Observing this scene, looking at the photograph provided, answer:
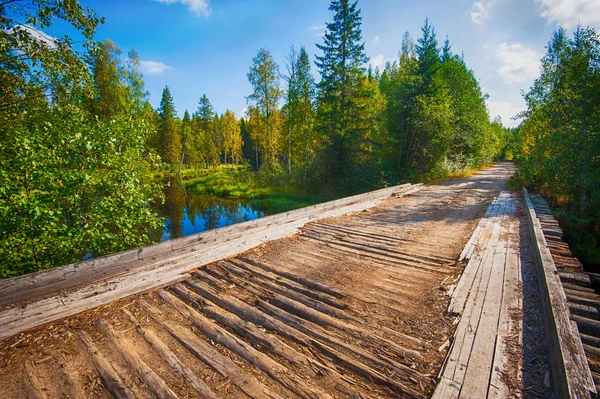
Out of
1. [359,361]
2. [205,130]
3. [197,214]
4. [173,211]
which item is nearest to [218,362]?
[359,361]

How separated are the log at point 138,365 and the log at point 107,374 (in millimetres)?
135

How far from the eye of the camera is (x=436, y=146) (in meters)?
19.6

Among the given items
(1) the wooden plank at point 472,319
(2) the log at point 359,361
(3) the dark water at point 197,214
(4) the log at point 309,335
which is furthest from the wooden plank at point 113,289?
(3) the dark water at point 197,214

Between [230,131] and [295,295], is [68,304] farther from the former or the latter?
[230,131]

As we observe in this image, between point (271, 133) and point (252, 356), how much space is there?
2988 cm

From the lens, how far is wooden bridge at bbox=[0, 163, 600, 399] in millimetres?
2232

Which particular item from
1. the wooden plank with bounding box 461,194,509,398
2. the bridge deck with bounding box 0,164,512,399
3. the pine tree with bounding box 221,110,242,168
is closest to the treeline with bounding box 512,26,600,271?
the wooden plank with bounding box 461,194,509,398

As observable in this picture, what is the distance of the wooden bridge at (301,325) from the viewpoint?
2232mm

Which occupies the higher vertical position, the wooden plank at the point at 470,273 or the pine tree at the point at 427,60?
the pine tree at the point at 427,60

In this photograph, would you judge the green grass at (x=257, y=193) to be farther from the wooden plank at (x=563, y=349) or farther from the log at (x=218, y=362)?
the wooden plank at (x=563, y=349)

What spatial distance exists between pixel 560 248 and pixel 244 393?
6.33 meters

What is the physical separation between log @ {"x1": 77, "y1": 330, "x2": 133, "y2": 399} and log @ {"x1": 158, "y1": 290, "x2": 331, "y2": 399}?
2.82 ft

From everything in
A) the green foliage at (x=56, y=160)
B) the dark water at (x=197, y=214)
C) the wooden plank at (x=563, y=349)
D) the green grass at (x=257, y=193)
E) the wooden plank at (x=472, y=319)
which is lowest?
the dark water at (x=197, y=214)

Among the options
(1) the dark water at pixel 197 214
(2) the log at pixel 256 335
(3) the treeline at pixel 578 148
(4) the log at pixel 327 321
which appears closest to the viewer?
(2) the log at pixel 256 335
